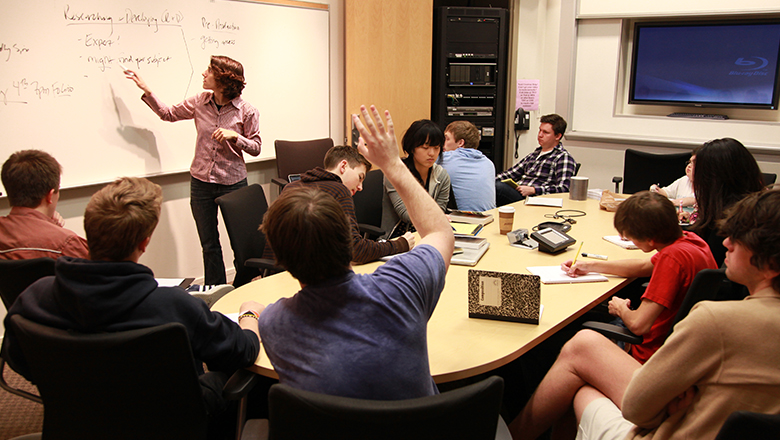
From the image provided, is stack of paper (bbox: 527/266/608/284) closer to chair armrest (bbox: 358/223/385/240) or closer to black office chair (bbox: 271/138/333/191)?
chair armrest (bbox: 358/223/385/240)

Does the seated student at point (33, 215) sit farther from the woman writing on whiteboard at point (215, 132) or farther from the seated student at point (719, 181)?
the seated student at point (719, 181)

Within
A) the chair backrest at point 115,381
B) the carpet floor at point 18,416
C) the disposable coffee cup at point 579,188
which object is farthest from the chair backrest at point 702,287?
the carpet floor at point 18,416

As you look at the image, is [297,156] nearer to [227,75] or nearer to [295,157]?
[295,157]

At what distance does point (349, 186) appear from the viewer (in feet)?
8.73

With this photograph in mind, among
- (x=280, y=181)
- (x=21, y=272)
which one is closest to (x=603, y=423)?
(x=21, y=272)

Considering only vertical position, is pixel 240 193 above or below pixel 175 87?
below

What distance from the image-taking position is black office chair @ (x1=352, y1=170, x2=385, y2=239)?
361 centimetres

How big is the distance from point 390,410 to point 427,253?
0.43m

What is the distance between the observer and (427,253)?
52.6 inches

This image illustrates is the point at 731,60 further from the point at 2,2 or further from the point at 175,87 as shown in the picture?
the point at 2,2

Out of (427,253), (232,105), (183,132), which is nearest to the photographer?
(427,253)

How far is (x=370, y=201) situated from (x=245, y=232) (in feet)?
3.53

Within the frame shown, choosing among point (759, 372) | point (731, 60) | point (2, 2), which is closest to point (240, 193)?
point (2, 2)

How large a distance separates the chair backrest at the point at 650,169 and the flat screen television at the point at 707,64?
1203 mm
